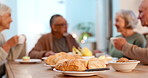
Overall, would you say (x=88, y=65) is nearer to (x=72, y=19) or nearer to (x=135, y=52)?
(x=135, y=52)

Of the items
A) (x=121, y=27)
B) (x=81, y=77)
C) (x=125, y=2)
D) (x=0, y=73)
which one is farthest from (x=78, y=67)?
(x=125, y=2)

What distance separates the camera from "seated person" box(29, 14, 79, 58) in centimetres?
286

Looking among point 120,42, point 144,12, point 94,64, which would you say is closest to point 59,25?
point 144,12

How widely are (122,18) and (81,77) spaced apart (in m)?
1.76

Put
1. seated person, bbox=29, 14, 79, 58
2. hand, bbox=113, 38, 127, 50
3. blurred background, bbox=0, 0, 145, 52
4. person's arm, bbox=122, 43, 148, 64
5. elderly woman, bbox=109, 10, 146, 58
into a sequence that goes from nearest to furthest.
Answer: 1. person's arm, bbox=122, 43, 148, 64
2. hand, bbox=113, 38, 127, 50
3. elderly woman, bbox=109, 10, 146, 58
4. seated person, bbox=29, 14, 79, 58
5. blurred background, bbox=0, 0, 145, 52

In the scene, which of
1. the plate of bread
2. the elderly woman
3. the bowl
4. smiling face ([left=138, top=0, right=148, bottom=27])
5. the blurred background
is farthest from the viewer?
the blurred background

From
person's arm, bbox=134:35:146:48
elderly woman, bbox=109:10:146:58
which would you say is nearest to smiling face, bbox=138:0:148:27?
person's arm, bbox=134:35:146:48

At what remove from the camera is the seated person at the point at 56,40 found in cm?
286

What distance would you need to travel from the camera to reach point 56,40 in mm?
2934

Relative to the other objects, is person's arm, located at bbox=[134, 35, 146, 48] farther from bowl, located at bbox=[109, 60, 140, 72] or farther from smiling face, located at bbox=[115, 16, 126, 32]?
bowl, located at bbox=[109, 60, 140, 72]

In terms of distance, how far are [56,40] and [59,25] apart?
16 cm

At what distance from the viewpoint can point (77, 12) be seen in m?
8.04

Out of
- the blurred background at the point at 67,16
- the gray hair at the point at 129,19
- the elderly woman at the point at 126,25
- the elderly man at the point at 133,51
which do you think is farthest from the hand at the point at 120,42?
the blurred background at the point at 67,16

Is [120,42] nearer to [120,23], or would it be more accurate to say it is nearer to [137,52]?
[137,52]
